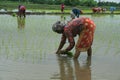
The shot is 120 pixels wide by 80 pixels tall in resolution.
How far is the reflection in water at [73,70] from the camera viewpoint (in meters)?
7.40

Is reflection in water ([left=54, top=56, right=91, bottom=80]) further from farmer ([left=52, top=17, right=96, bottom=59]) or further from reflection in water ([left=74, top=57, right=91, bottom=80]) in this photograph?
farmer ([left=52, top=17, right=96, bottom=59])

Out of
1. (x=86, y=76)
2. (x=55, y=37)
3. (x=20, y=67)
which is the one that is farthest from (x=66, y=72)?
(x=55, y=37)

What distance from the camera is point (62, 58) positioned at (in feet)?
31.4

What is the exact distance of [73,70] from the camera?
8125 millimetres

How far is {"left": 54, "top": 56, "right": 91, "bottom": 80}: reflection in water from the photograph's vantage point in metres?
7.40

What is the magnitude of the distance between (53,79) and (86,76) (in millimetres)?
743

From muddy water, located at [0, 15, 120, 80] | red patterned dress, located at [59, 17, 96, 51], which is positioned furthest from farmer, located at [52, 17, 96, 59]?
muddy water, located at [0, 15, 120, 80]

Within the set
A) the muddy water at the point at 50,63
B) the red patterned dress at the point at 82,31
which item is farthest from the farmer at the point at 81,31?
the muddy water at the point at 50,63

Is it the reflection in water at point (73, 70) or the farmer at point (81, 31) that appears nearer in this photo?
the reflection in water at point (73, 70)

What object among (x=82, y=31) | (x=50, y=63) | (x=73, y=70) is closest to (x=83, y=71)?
(x=73, y=70)

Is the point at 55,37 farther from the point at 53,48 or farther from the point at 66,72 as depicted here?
the point at 66,72

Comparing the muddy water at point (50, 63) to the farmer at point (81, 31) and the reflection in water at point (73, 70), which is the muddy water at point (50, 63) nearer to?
the reflection in water at point (73, 70)

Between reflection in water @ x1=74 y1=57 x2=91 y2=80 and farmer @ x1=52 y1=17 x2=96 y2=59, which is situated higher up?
farmer @ x1=52 y1=17 x2=96 y2=59

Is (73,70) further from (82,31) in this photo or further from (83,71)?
(82,31)
